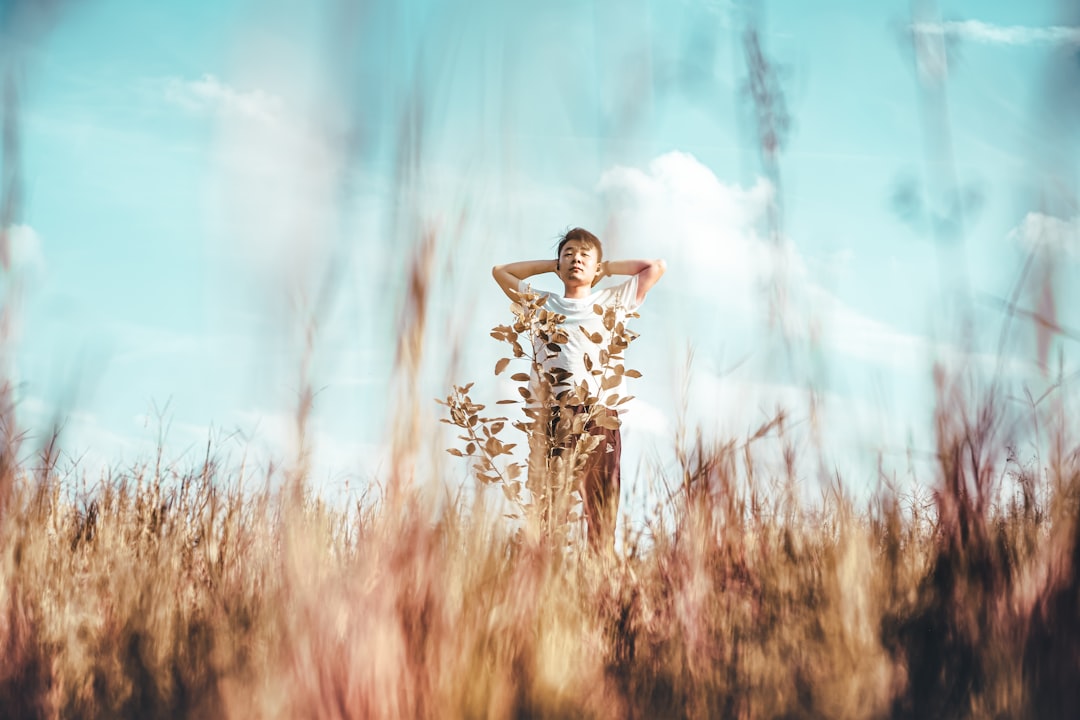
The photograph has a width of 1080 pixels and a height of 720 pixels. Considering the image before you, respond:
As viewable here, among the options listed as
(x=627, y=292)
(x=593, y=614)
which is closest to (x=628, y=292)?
(x=627, y=292)

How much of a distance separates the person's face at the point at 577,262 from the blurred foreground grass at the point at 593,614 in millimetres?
1652

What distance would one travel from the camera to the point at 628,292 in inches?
136

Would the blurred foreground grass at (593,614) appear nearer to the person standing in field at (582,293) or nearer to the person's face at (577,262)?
the person standing in field at (582,293)

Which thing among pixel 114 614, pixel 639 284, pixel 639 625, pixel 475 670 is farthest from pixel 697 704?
pixel 639 284

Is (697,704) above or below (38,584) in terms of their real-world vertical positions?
below

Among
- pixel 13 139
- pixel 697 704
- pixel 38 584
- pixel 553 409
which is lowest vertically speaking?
pixel 697 704

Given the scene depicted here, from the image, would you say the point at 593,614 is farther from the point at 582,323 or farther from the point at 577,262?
the point at 577,262

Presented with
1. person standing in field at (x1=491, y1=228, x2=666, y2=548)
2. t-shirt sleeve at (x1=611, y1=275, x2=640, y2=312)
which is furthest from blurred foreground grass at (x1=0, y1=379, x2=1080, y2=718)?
t-shirt sleeve at (x1=611, y1=275, x2=640, y2=312)

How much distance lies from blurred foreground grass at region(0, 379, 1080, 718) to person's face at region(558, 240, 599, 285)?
1652 mm

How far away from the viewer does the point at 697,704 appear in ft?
5.14

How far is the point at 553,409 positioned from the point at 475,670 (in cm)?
167

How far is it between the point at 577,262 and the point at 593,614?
1826 millimetres

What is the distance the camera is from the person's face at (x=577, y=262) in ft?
11.5

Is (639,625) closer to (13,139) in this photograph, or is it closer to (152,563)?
(152,563)
